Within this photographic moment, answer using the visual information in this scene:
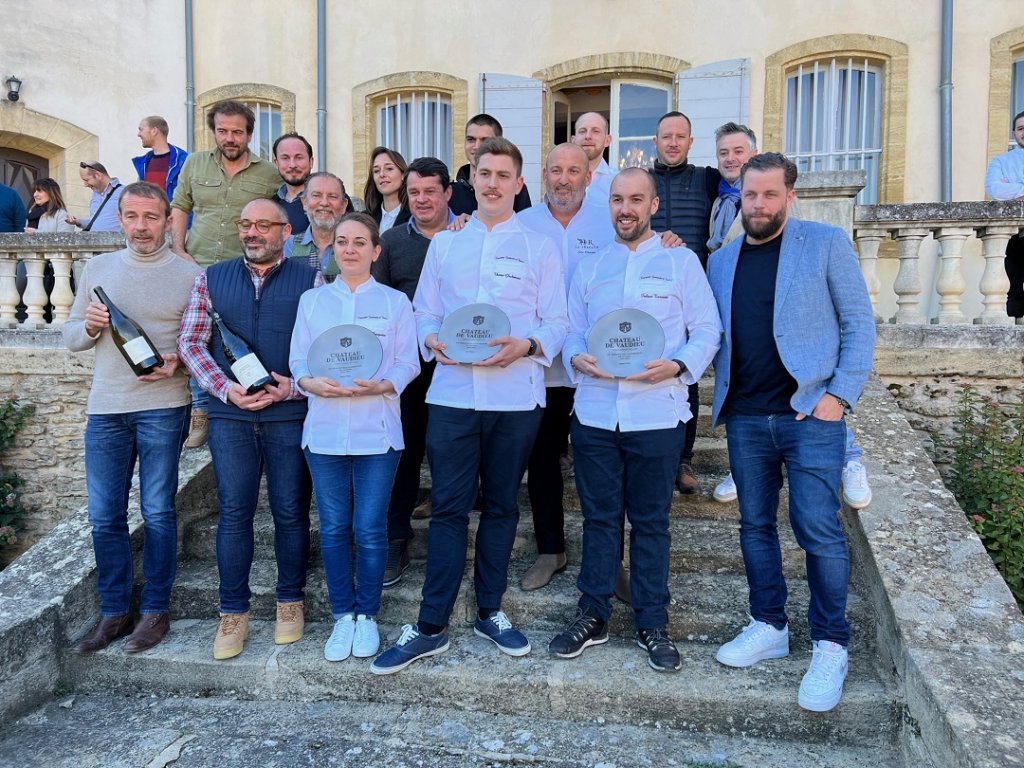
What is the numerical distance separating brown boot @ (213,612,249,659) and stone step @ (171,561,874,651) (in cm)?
33

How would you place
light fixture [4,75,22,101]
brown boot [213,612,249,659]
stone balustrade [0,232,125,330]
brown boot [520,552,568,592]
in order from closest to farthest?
brown boot [213,612,249,659] → brown boot [520,552,568,592] → stone balustrade [0,232,125,330] → light fixture [4,75,22,101]

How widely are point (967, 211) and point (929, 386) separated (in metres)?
1.15

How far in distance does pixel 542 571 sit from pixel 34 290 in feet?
16.6

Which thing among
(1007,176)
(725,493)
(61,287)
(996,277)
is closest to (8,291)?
(61,287)

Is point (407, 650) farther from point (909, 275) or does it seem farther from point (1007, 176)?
point (1007, 176)

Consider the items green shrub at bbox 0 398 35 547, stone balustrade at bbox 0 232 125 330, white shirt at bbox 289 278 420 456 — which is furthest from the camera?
green shrub at bbox 0 398 35 547

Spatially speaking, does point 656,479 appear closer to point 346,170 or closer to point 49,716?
point 49,716

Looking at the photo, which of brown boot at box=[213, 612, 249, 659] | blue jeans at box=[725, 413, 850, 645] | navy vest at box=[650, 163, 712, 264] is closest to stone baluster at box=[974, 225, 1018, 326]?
navy vest at box=[650, 163, 712, 264]

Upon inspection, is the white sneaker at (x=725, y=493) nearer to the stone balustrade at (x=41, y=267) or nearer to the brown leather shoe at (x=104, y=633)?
the brown leather shoe at (x=104, y=633)

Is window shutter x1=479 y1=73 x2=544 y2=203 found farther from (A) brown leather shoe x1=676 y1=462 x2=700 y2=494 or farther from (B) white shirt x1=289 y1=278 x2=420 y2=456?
(B) white shirt x1=289 y1=278 x2=420 y2=456

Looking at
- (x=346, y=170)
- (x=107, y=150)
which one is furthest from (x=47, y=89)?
(x=346, y=170)

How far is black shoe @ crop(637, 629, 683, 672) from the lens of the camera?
291cm

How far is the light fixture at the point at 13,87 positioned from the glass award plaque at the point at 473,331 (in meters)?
8.99

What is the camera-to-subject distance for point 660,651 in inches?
116
